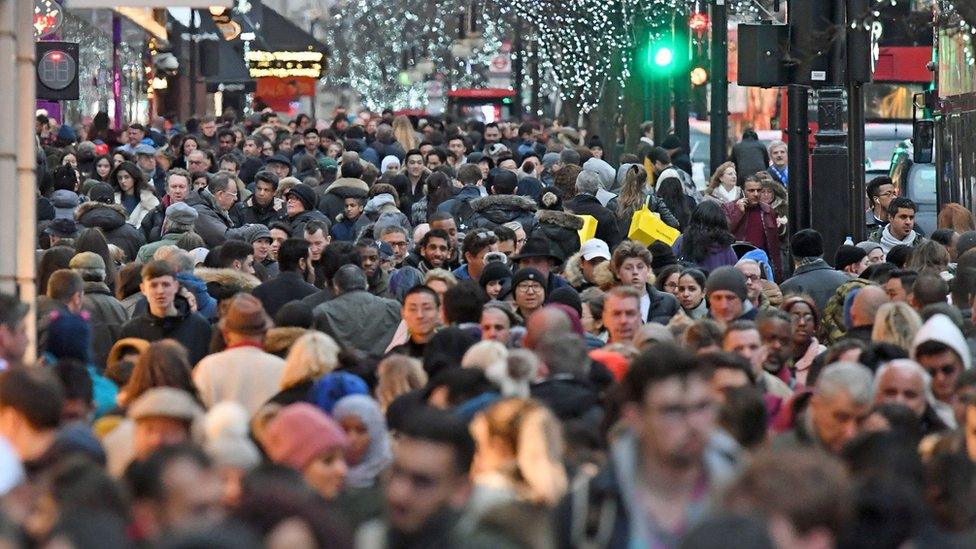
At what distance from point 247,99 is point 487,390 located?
60720mm

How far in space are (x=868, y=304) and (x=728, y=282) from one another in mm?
1149

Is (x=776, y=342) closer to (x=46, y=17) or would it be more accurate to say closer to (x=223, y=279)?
(x=223, y=279)

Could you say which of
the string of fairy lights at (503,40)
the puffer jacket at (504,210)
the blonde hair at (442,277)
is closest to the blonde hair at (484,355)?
the blonde hair at (442,277)

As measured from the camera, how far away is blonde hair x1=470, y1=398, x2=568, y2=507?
777cm

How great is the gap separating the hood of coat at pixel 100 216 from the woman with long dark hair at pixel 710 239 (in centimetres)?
428

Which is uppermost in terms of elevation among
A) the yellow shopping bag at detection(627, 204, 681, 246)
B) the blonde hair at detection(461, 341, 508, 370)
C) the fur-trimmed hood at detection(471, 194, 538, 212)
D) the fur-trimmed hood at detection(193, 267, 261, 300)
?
the fur-trimmed hood at detection(471, 194, 538, 212)

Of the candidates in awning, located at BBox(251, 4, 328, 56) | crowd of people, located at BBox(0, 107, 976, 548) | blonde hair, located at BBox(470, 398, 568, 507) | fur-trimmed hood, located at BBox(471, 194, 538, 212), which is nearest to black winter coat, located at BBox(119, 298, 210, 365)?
crowd of people, located at BBox(0, 107, 976, 548)

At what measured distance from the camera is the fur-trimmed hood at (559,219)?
1795cm

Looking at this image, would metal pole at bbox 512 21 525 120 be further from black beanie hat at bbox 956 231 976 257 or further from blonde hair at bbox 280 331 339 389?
blonde hair at bbox 280 331 339 389

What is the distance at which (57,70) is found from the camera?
21188mm

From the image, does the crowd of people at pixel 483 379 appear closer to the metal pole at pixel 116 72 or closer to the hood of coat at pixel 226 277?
the hood of coat at pixel 226 277

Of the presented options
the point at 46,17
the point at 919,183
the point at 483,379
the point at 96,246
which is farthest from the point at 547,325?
the point at 919,183

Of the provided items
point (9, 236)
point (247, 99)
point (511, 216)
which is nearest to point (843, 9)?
point (511, 216)

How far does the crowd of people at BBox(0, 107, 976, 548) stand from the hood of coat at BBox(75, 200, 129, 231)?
27mm
